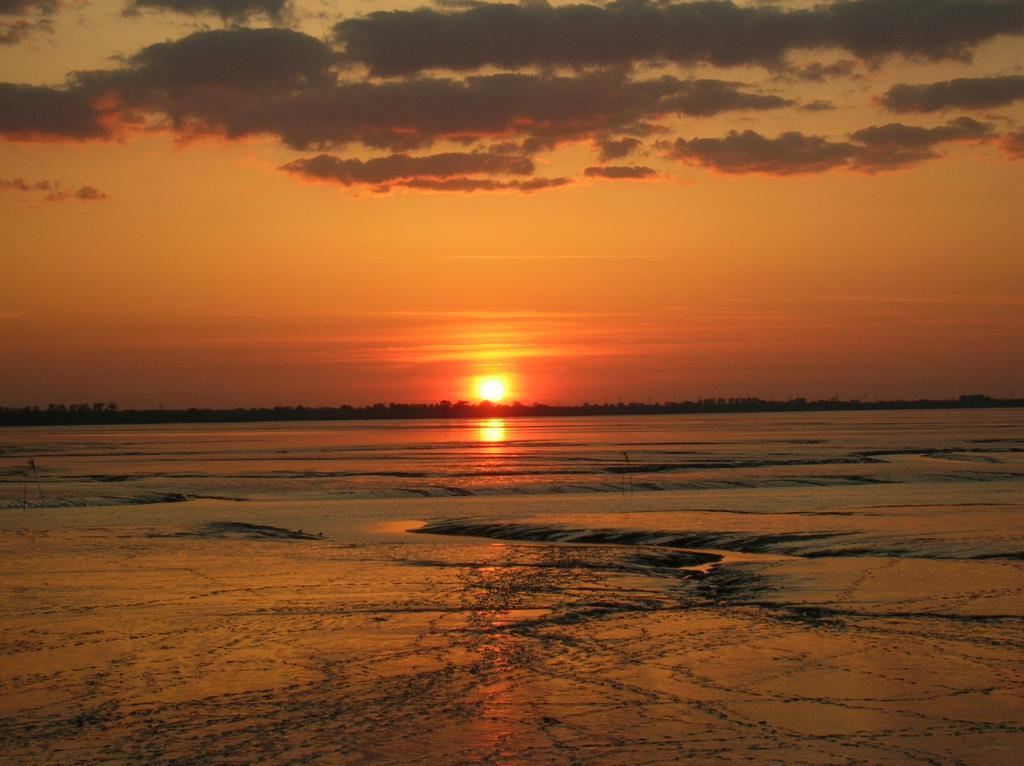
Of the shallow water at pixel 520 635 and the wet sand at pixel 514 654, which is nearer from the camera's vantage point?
the wet sand at pixel 514 654

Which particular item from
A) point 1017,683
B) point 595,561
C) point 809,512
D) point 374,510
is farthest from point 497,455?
point 1017,683

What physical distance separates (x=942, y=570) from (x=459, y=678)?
1143 cm

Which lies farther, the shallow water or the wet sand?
the shallow water

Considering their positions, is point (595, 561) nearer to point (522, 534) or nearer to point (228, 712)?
point (522, 534)

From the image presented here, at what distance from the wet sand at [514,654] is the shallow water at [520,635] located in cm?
5

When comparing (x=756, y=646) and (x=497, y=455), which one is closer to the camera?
(x=756, y=646)

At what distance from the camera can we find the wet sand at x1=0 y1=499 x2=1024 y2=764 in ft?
33.2

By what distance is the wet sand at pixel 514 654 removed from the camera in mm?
10125

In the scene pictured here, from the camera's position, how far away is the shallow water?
404 inches

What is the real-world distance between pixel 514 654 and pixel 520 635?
1183 mm

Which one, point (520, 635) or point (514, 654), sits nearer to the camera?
point (514, 654)

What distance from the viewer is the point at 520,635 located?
14852 mm

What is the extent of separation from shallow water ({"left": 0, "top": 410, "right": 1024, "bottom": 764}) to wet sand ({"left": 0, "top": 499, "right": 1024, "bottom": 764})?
5 centimetres

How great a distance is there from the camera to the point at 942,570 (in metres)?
20.1
